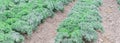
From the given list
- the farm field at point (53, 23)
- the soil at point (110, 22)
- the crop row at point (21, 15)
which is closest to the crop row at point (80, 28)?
the farm field at point (53, 23)

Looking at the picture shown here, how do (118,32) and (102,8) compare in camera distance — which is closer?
(118,32)

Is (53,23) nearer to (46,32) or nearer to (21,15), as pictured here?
(46,32)

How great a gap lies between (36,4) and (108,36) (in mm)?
2871

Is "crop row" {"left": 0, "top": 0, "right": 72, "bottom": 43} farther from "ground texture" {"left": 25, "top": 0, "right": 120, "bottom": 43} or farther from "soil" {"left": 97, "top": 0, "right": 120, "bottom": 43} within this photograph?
"soil" {"left": 97, "top": 0, "right": 120, "bottom": 43}

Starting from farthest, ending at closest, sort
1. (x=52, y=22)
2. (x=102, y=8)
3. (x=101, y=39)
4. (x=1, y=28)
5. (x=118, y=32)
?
(x=102, y=8)
(x=52, y=22)
(x=118, y=32)
(x=101, y=39)
(x=1, y=28)

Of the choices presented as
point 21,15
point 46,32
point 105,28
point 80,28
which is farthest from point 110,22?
point 21,15

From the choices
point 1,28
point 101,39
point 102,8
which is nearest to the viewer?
point 1,28

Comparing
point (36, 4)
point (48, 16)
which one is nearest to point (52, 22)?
point (48, 16)

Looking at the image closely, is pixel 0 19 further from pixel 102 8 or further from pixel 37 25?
pixel 102 8

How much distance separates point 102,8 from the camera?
11.3m

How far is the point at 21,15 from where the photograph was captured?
28.0 feet

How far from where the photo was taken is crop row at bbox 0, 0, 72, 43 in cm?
745

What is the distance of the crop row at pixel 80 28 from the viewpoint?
7.16 m

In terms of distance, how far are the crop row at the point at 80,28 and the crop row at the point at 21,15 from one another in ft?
3.18
